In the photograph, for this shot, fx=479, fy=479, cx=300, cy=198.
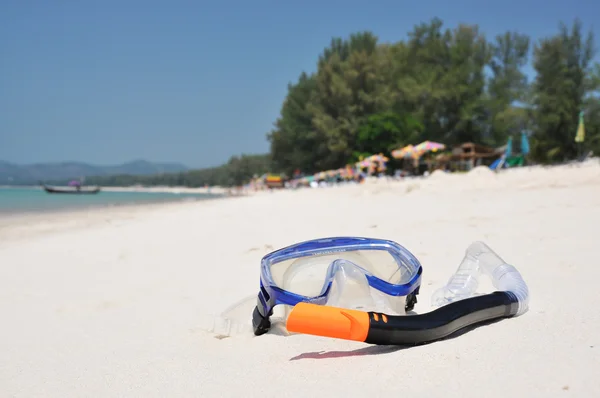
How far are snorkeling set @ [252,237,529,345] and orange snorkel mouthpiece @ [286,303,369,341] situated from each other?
18cm

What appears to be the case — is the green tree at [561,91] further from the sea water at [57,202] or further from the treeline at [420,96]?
the sea water at [57,202]

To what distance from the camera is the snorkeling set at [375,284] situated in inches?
71.8

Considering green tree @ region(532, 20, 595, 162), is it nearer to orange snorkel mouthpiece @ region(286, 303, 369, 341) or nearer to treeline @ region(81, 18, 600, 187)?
treeline @ region(81, 18, 600, 187)

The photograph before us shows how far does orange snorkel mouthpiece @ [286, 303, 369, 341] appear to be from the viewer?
1.62 meters

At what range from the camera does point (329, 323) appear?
162cm

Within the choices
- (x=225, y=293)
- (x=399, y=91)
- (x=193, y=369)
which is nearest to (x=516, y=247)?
(x=225, y=293)

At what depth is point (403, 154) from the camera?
1139 inches

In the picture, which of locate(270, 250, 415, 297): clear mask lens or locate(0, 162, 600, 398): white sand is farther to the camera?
locate(270, 250, 415, 297): clear mask lens

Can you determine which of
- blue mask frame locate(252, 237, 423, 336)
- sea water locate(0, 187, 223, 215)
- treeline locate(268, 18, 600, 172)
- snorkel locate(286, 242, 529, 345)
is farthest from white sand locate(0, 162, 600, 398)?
treeline locate(268, 18, 600, 172)

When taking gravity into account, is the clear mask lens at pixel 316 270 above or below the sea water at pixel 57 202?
above

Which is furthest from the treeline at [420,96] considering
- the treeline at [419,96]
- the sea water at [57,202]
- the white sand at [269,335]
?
the white sand at [269,335]

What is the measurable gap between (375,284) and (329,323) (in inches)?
20.5

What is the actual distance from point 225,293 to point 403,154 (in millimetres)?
26860

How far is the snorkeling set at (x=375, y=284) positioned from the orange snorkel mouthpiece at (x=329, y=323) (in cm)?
18
